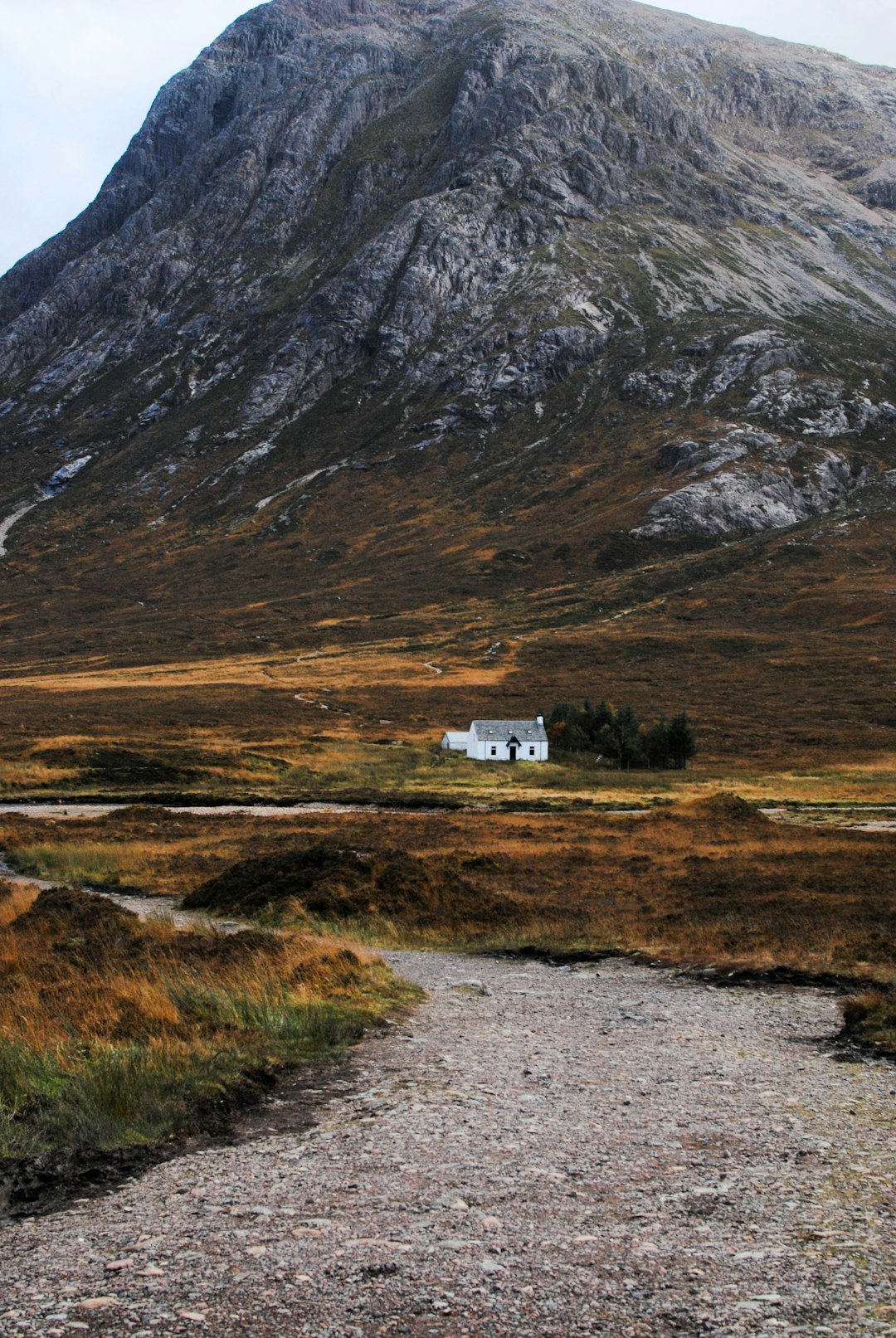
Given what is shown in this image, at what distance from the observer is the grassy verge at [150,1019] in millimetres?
9997

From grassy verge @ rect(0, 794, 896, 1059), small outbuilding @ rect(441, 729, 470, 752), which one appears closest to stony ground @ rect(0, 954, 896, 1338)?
grassy verge @ rect(0, 794, 896, 1059)

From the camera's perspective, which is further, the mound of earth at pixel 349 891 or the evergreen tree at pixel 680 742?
the evergreen tree at pixel 680 742

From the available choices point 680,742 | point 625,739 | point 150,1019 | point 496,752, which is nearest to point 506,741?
point 496,752

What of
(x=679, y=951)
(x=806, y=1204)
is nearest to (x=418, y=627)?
(x=679, y=951)

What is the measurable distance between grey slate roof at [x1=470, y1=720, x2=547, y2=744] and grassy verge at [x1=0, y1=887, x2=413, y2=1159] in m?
67.9

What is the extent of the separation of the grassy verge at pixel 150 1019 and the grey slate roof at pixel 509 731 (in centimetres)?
6791

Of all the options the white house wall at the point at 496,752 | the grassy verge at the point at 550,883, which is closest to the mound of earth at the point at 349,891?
the grassy verge at the point at 550,883

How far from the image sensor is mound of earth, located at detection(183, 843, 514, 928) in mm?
26344

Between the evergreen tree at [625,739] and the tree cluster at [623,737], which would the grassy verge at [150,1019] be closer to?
the tree cluster at [623,737]

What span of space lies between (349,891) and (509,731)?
62426 millimetres

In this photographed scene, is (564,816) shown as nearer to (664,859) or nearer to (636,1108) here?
(664,859)

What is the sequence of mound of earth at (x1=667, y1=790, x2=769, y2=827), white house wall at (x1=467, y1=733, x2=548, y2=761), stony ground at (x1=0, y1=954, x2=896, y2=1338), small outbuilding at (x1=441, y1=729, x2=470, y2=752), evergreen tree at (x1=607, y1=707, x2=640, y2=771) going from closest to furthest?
1. stony ground at (x1=0, y1=954, x2=896, y2=1338)
2. mound of earth at (x1=667, y1=790, x2=769, y2=827)
3. white house wall at (x1=467, y1=733, x2=548, y2=761)
4. evergreen tree at (x1=607, y1=707, x2=640, y2=771)
5. small outbuilding at (x1=441, y1=729, x2=470, y2=752)

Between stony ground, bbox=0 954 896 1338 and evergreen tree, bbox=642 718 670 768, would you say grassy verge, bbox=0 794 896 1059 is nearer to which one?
stony ground, bbox=0 954 896 1338

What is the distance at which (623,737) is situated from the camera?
91.6 meters
